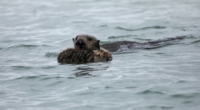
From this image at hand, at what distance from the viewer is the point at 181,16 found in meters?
16.2

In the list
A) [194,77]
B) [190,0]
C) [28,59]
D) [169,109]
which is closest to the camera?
[169,109]

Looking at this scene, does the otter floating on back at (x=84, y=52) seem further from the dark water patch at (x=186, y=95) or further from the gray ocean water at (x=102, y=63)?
the dark water patch at (x=186, y=95)

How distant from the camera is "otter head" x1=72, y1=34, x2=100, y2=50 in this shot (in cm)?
969

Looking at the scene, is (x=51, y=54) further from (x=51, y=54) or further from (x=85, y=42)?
(x=85, y=42)

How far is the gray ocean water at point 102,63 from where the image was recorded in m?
7.37

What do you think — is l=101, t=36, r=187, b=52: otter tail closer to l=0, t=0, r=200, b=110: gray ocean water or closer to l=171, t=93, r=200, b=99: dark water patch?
l=0, t=0, r=200, b=110: gray ocean water

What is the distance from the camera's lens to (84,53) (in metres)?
9.73

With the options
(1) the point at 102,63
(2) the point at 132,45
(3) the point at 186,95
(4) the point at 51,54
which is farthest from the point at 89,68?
(3) the point at 186,95

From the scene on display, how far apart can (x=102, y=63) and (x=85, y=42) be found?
51 cm

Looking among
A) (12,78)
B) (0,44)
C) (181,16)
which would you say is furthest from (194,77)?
(181,16)

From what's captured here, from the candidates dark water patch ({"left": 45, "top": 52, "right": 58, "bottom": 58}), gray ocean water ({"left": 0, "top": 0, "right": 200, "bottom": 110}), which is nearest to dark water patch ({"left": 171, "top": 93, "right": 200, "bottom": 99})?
gray ocean water ({"left": 0, "top": 0, "right": 200, "bottom": 110})

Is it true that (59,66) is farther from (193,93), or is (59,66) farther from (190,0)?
(190,0)

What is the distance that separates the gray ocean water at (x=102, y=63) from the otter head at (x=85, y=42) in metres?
0.45

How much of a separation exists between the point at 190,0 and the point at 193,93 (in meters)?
12.2
